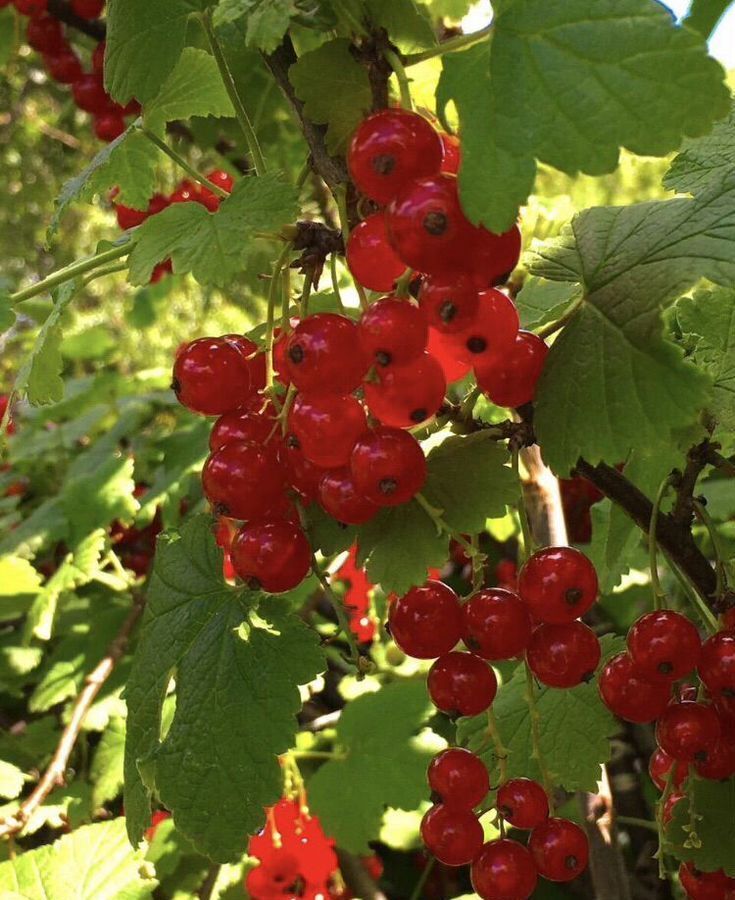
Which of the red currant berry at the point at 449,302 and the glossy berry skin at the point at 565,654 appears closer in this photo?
the red currant berry at the point at 449,302

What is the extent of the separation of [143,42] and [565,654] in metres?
0.59

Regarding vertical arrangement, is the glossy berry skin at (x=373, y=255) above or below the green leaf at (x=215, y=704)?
above

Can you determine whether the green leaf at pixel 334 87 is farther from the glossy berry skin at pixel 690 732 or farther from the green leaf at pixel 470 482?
the glossy berry skin at pixel 690 732

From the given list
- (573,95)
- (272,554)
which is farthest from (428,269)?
(272,554)

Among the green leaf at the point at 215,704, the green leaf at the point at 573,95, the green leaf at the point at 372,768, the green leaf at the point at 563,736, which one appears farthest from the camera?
the green leaf at the point at 372,768

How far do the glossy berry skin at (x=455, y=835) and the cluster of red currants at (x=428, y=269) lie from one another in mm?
346

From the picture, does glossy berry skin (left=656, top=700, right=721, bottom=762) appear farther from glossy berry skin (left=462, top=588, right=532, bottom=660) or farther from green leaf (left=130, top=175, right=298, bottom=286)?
green leaf (left=130, top=175, right=298, bottom=286)

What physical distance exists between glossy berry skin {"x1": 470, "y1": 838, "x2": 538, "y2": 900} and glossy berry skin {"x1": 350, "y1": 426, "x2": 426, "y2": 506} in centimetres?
32

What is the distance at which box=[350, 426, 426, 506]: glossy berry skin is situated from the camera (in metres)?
0.60

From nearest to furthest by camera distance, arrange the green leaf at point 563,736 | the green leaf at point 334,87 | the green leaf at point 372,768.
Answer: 1. the green leaf at point 334,87
2. the green leaf at point 563,736
3. the green leaf at point 372,768

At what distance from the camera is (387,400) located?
2.04 feet

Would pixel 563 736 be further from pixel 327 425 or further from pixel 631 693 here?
pixel 327 425

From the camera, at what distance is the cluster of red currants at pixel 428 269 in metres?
0.54

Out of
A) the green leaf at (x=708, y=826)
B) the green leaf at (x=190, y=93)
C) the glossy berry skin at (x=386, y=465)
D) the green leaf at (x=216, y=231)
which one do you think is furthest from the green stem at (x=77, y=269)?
the green leaf at (x=708, y=826)
